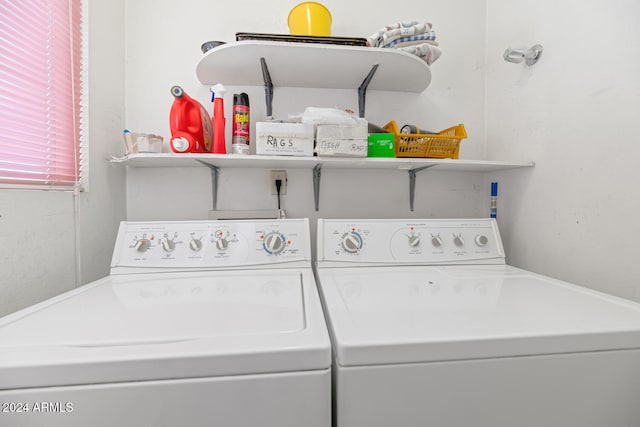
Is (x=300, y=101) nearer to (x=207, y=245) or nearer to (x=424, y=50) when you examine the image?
(x=424, y=50)

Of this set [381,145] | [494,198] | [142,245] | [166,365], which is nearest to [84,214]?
[142,245]

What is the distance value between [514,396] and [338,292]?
1.38 ft

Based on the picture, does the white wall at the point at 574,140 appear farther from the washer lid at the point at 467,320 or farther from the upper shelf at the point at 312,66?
the upper shelf at the point at 312,66

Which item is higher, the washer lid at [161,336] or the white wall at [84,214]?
the white wall at [84,214]

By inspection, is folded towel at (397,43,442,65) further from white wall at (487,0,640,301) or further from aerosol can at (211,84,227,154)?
aerosol can at (211,84,227,154)

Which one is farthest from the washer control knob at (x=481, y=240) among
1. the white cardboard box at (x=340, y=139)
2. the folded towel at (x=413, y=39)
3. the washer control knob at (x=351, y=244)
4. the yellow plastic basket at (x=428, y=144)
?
the folded towel at (x=413, y=39)

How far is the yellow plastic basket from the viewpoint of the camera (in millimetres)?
1085

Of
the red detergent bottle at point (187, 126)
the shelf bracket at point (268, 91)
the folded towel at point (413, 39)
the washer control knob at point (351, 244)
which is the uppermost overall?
the folded towel at point (413, 39)

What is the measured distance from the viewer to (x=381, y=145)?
41.0 inches

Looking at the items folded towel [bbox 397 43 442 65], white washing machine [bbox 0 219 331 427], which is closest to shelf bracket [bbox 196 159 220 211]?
white washing machine [bbox 0 219 331 427]

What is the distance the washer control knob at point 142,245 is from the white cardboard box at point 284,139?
21.4 inches

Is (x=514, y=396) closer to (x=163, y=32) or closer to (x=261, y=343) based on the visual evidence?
(x=261, y=343)

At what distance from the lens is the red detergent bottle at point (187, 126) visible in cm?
98

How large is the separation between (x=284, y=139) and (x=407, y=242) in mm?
652
